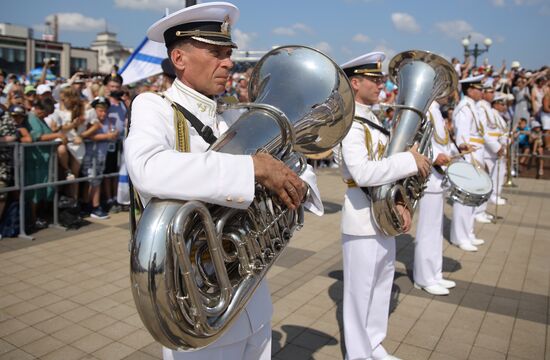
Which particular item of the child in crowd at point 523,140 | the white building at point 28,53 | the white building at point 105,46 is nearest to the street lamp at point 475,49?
the child in crowd at point 523,140

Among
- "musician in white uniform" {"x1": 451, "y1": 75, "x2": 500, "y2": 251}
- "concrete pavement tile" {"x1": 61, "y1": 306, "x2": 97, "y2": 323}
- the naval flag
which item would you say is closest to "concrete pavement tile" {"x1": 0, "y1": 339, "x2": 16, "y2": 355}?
"concrete pavement tile" {"x1": 61, "y1": 306, "x2": 97, "y2": 323}

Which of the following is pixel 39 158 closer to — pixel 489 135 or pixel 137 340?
pixel 137 340

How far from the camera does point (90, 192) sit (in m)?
7.82

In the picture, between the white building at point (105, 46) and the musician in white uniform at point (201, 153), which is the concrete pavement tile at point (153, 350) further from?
the white building at point (105, 46)

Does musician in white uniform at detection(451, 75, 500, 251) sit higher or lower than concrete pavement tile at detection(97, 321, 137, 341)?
higher

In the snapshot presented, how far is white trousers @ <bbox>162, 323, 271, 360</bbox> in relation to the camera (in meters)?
1.97

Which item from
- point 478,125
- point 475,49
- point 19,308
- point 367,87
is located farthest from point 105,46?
point 367,87

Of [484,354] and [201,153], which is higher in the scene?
[201,153]

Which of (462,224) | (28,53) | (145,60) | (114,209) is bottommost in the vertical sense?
(114,209)

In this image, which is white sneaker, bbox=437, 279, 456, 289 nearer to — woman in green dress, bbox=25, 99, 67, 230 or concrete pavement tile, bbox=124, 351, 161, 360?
concrete pavement tile, bbox=124, 351, 161, 360

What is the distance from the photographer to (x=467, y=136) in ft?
23.1

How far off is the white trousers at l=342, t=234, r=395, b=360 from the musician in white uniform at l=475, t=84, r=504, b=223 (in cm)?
525

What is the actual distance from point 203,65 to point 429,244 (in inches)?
157

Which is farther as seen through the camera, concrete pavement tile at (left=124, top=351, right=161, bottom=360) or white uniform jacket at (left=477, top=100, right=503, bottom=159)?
A: white uniform jacket at (left=477, top=100, right=503, bottom=159)
